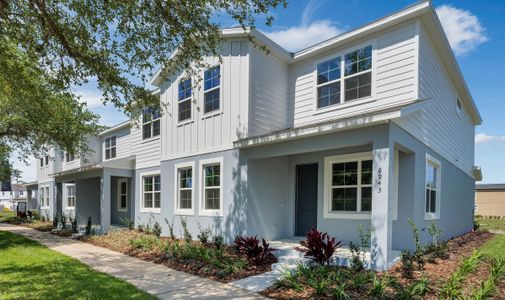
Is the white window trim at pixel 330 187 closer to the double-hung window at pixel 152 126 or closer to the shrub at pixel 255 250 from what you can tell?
the shrub at pixel 255 250

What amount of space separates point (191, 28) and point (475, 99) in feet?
47.8

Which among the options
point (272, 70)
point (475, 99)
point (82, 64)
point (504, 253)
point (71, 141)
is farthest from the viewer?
point (475, 99)

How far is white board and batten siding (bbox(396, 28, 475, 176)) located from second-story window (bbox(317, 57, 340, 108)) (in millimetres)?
2319

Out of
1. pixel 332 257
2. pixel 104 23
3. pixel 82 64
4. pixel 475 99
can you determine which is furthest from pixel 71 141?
pixel 475 99

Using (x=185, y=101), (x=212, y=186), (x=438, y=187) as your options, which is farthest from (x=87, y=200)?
(x=438, y=187)

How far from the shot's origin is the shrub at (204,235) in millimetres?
10414

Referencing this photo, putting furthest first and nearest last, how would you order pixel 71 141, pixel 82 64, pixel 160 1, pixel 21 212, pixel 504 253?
pixel 21 212 < pixel 71 141 < pixel 504 253 < pixel 82 64 < pixel 160 1

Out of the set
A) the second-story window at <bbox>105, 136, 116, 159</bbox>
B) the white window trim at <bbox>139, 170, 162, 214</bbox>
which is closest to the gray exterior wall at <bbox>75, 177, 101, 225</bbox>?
the second-story window at <bbox>105, 136, 116, 159</bbox>

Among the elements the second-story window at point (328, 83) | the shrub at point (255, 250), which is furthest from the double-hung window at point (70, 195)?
the second-story window at point (328, 83)

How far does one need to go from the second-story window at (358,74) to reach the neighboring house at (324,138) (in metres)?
0.03

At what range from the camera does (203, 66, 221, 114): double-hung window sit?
37.2ft

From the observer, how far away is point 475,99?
15.8 metres

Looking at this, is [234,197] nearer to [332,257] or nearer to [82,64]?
[332,257]

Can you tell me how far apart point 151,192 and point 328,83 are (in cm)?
903
